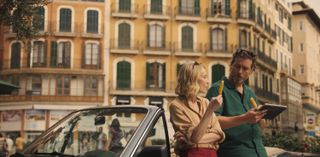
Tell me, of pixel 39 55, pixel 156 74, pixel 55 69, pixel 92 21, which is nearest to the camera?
pixel 55 69

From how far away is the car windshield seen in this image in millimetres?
3553

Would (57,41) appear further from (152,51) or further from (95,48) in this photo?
(152,51)

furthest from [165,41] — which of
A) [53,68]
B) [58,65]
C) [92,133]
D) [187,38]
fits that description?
[92,133]

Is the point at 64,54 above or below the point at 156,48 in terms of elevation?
below

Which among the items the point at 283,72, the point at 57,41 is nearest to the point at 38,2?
the point at 57,41

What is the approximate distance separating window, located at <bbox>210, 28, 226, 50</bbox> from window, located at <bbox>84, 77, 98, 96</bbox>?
11.4 metres

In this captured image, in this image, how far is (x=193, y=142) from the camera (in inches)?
138

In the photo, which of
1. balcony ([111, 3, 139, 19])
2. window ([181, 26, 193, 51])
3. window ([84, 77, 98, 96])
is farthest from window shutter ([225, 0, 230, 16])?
window ([84, 77, 98, 96])

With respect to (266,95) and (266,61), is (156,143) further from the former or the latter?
(266,61)

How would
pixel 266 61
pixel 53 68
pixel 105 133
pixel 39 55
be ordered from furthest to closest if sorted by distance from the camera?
pixel 266 61 < pixel 39 55 < pixel 53 68 < pixel 105 133

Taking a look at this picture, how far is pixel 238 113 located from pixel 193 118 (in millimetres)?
516

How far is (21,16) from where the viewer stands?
15406 millimetres

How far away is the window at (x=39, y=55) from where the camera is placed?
39.3 metres

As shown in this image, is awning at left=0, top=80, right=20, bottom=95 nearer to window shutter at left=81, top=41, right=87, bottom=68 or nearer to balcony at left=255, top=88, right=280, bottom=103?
window shutter at left=81, top=41, right=87, bottom=68
